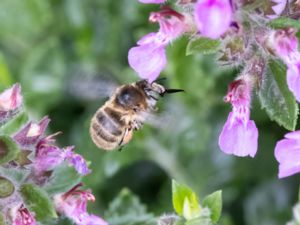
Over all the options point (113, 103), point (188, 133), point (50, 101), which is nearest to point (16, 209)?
point (113, 103)

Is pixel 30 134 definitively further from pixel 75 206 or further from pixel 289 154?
pixel 289 154

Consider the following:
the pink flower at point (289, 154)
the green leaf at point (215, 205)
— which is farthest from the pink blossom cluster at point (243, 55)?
the green leaf at point (215, 205)

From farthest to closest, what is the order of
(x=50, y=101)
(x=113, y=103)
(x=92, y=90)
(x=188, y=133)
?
(x=50, y=101) → (x=188, y=133) → (x=92, y=90) → (x=113, y=103)

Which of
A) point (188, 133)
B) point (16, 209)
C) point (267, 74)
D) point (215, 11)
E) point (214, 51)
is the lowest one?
point (188, 133)

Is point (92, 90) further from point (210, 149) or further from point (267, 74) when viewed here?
point (210, 149)

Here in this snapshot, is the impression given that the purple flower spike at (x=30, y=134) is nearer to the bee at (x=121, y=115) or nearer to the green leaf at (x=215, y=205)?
the bee at (x=121, y=115)
